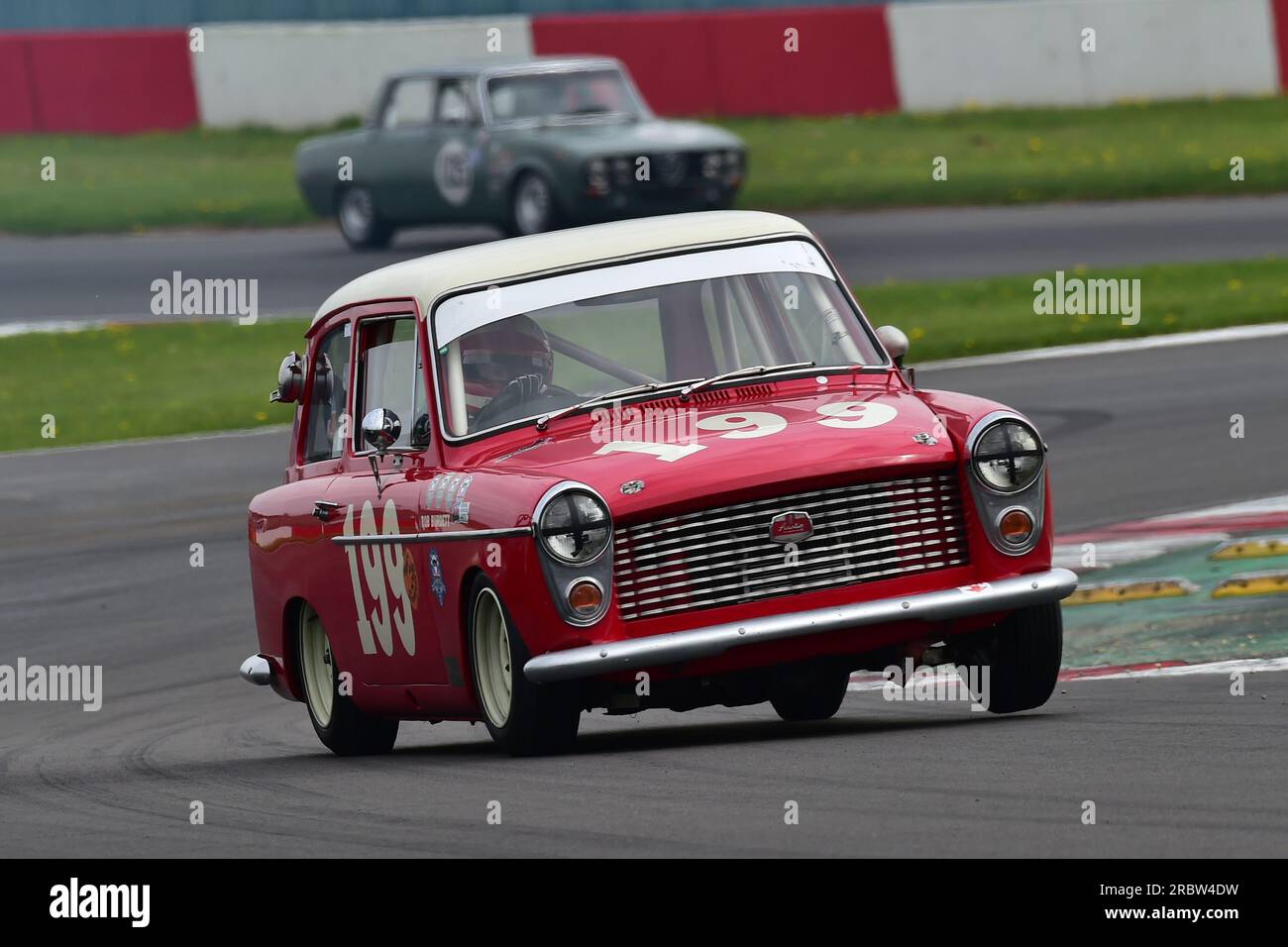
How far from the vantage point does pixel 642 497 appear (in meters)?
7.65

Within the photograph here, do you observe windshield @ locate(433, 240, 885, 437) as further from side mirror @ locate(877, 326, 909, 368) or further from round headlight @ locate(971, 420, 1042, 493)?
round headlight @ locate(971, 420, 1042, 493)

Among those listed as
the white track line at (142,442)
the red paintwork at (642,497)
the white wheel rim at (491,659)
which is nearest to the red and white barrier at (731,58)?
the white track line at (142,442)

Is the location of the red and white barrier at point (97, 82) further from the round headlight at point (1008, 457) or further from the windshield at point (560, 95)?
the round headlight at point (1008, 457)

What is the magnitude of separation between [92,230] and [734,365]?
19949 mm

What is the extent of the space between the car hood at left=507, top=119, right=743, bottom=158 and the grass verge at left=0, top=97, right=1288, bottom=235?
7.63ft

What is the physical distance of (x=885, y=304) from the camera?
2111 centimetres

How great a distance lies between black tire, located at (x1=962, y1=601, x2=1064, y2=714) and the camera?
8078 millimetres

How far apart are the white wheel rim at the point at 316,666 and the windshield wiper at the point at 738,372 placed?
76.4 inches

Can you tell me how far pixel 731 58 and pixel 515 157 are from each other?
7.49m

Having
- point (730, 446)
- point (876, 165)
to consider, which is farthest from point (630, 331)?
point (876, 165)

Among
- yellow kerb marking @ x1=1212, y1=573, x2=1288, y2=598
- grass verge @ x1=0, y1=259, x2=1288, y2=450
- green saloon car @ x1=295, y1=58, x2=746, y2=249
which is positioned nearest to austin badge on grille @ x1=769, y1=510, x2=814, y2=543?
yellow kerb marking @ x1=1212, y1=573, x2=1288, y2=598

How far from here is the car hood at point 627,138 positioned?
75.4 ft
